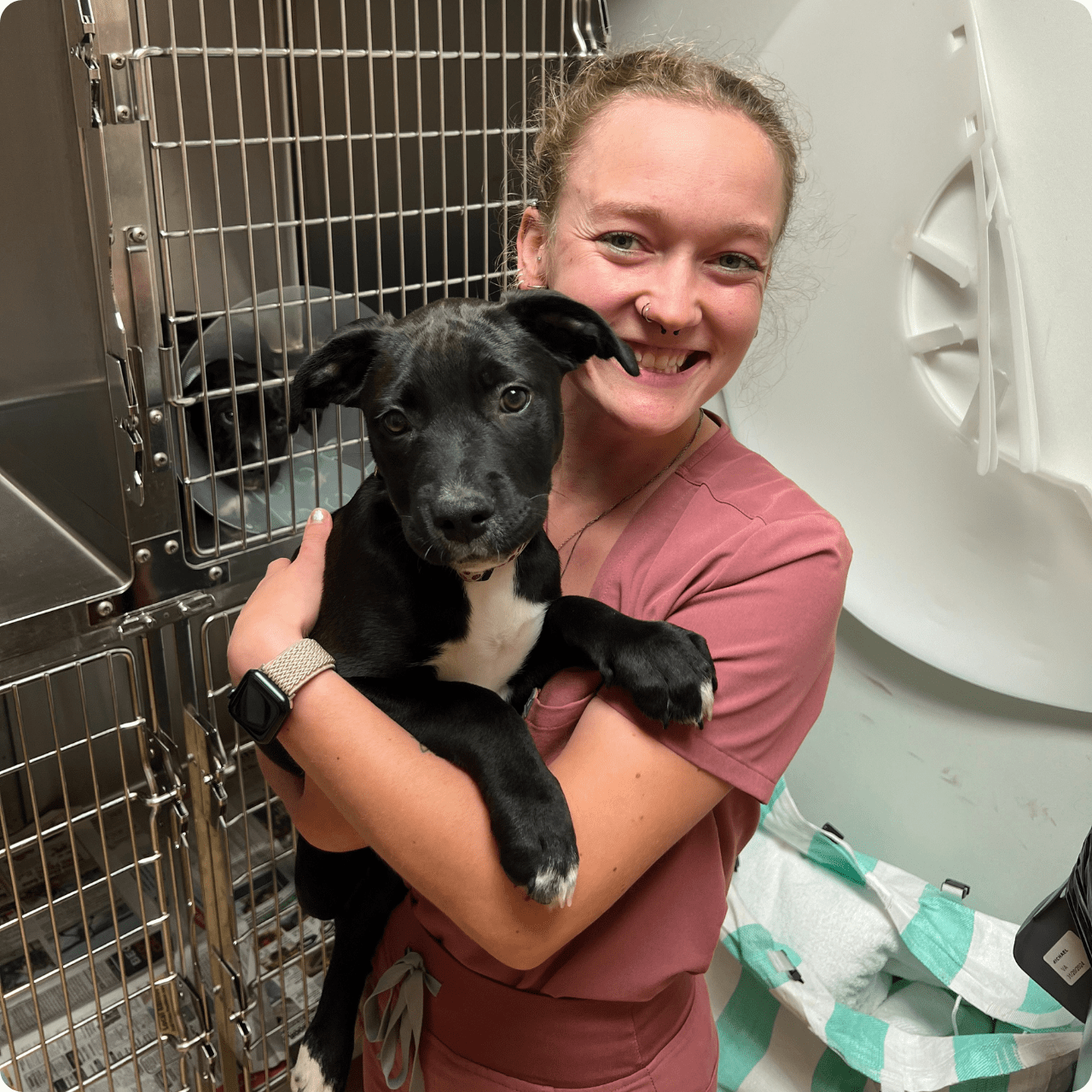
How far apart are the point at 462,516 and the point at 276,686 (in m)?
0.23

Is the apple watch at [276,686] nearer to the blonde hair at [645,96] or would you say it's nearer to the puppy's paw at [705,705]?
the puppy's paw at [705,705]

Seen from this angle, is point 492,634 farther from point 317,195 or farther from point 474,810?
point 317,195

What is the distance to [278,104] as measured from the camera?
1477 millimetres

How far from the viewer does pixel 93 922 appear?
1.61 m

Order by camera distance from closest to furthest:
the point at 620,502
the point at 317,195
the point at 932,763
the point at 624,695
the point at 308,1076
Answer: the point at 624,695
the point at 620,502
the point at 308,1076
the point at 317,195
the point at 932,763

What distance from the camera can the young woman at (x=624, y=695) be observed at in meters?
0.88

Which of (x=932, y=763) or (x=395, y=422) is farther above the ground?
(x=395, y=422)

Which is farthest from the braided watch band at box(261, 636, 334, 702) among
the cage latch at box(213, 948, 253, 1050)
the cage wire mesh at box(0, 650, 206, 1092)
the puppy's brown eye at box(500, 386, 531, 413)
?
the cage latch at box(213, 948, 253, 1050)

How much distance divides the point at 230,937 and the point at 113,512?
0.72 m

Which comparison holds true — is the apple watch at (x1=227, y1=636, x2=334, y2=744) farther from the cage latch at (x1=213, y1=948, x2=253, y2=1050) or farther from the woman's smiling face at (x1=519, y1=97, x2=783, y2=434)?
the cage latch at (x1=213, y1=948, x2=253, y2=1050)

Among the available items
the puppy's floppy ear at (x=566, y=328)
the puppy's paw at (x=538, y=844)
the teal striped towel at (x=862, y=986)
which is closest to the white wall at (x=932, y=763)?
the teal striped towel at (x=862, y=986)

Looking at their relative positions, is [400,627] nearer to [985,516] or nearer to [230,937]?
[230,937]

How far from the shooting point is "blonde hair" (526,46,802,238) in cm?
106

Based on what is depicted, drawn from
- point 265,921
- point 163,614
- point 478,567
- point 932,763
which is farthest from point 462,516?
point 932,763
